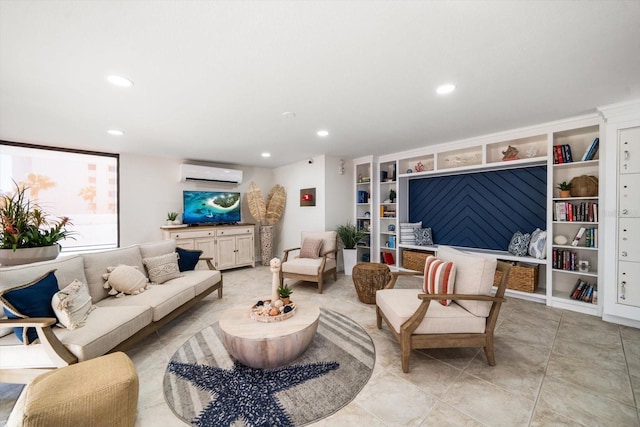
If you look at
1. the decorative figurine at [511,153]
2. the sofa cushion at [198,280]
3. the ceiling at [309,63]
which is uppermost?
the ceiling at [309,63]

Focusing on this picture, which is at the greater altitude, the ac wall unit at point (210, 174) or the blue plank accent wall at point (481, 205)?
the ac wall unit at point (210, 174)

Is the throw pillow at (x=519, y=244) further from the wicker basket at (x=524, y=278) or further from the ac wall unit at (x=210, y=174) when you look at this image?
the ac wall unit at (x=210, y=174)

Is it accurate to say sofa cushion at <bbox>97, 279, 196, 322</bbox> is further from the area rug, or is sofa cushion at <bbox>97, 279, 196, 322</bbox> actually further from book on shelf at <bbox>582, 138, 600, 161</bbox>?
book on shelf at <bbox>582, 138, 600, 161</bbox>

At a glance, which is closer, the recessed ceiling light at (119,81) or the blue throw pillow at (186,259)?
the recessed ceiling light at (119,81)

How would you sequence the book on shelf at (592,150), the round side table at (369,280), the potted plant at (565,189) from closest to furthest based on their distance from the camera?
the book on shelf at (592,150) → the potted plant at (565,189) → the round side table at (369,280)

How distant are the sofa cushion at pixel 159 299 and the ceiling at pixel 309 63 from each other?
1.93 metres

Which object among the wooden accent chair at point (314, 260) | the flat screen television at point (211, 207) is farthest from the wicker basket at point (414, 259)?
the flat screen television at point (211, 207)

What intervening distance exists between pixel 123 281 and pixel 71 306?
0.73 meters

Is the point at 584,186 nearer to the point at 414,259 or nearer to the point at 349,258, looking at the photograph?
the point at 414,259

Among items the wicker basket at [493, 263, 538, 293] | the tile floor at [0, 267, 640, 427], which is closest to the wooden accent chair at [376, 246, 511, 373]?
the tile floor at [0, 267, 640, 427]

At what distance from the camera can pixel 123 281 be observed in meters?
2.63

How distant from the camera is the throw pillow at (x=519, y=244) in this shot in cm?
364

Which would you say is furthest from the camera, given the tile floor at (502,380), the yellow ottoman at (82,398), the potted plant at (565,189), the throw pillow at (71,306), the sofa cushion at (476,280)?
the potted plant at (565,189)

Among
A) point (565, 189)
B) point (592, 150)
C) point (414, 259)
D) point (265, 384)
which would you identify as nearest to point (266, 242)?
point (414, 259)
